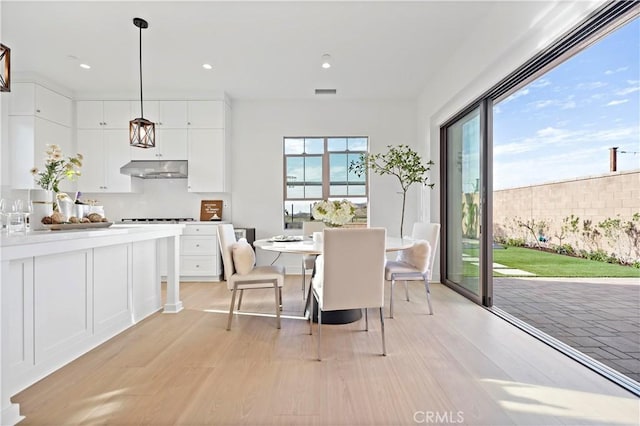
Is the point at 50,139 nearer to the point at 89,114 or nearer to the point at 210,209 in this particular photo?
the point at 89,114

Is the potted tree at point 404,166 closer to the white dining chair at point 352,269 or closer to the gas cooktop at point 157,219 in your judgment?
the white dining chair at point 352,269

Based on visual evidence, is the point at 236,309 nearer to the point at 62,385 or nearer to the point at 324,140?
the point at 62,385

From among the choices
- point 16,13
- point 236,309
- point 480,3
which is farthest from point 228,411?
point 16,13

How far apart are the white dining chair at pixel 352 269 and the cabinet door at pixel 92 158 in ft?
14.0

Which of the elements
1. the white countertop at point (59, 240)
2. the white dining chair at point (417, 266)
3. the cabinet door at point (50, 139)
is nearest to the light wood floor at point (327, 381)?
the white dining chair at point (417, 266)

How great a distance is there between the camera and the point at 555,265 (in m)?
5.58

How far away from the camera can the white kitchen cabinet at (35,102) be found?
4.06 meters

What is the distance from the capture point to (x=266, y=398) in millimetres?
1681

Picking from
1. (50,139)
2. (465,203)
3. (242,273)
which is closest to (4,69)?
(242,273)

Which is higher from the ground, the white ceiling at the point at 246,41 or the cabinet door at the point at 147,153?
the white ceiling at the point at 246,41

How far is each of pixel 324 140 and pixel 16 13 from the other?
3.66 meters

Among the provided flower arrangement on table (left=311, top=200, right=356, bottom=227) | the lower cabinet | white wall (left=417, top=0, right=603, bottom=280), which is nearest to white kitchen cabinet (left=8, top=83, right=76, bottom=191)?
the lower cabinet

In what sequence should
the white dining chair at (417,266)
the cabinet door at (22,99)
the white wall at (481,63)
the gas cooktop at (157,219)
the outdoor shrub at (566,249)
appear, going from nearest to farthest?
the white wall at (481,63) → the white dining chair at (417,266) → the cabinet door at (22,99) → the gas cooktop at (157,219) → the outdoor shrub at (566,249)

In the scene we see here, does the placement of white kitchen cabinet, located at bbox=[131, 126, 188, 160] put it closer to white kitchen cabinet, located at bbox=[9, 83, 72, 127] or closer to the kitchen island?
white kitchen cabinet, located at bbox=[9, 83, 72, 127]
